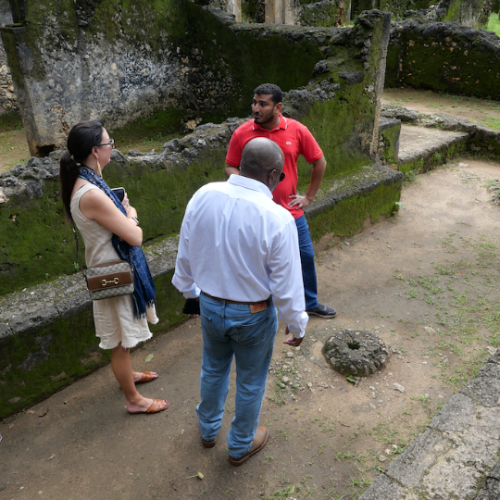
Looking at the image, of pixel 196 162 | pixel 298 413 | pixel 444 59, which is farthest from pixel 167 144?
pixel 444 59

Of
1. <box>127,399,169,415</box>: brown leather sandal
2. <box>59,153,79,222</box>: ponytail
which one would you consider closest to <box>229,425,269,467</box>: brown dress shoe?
<box>127,399,169,415</box>: brown leather sandal

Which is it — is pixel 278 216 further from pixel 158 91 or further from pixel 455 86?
pixel 455 86

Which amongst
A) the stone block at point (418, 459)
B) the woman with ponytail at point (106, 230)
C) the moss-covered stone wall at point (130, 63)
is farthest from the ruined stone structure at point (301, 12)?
the stone block at point (418, 459)

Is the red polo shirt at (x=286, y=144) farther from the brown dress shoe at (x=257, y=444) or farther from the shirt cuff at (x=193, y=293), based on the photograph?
the brown dress shoe at (x=257, y=444)

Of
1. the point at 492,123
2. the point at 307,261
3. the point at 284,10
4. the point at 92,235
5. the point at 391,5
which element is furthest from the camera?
the point at 391,5

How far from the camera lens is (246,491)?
7.83 ft

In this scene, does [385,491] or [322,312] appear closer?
[385,491]

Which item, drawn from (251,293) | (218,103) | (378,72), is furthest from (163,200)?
(218,103)

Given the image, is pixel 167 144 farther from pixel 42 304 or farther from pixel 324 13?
pixel 324 13

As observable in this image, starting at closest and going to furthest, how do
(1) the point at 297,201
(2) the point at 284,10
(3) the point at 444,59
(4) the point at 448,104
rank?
(1) the point at 297,201 < (4) the point at 448,104 < (3) the point at 444,59 < (2) the point at 284,10

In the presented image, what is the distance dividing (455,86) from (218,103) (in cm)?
575

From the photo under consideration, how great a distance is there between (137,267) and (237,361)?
0.77m

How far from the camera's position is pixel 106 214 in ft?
7.30

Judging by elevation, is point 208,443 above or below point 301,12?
below
